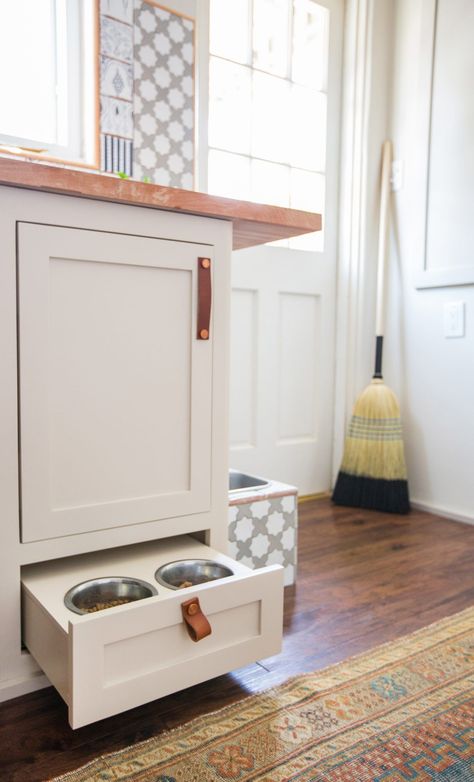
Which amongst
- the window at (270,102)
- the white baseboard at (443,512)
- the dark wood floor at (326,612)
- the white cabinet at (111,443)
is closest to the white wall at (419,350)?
the white baseboard at (443,512)

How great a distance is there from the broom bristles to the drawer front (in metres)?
1.24

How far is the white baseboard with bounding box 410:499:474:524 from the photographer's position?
1.98 m

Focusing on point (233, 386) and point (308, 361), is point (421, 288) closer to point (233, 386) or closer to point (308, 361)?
point (308, 361)

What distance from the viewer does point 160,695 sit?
0.80 metres

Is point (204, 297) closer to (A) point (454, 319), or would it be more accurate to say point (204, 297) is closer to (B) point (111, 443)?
(B) point (111, 443)

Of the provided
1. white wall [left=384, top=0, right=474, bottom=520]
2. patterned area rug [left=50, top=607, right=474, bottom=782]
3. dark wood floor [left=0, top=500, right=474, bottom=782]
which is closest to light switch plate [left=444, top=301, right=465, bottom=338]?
white wall [left=384, top=0, right=474, bottom=520]

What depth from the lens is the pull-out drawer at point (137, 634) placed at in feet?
2.38

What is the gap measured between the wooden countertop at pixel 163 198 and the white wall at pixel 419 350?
109cm

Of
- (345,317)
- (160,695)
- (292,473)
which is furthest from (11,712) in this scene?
(345,317)

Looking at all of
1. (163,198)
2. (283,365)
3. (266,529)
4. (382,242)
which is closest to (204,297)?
(163,198)

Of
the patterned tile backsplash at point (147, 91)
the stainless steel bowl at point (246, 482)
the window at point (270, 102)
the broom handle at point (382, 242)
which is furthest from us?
the broom handle at point (382, 242)

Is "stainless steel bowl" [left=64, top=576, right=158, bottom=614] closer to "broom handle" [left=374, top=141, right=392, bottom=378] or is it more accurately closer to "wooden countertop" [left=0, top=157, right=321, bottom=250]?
"wooden countertop" [left=0, top=157, right=321, bottom=250]

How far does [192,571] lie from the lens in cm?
97

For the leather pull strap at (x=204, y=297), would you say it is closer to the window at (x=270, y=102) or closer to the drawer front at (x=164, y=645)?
the drawer front at (x=164, y=645)
